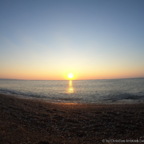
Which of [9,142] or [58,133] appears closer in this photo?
[9,142]

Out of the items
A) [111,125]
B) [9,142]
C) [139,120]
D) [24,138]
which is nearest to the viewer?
[9,142]

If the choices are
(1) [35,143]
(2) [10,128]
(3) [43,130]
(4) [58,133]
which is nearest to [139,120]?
(4) [58,133]

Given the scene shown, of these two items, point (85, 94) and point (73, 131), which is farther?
point (85, 94)

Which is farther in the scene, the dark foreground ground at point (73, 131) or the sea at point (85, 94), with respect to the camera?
the sea at point (85, 94)

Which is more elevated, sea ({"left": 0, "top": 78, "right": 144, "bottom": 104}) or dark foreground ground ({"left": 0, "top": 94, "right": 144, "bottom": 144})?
dark foreground ground ({"left": 0, "top": 94, "right": 144, "bottom": 144})

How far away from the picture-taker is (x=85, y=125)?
15.7 m

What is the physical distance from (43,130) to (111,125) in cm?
705

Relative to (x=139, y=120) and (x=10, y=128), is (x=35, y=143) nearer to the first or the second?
(x=10, y=128)

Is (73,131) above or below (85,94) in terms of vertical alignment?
above

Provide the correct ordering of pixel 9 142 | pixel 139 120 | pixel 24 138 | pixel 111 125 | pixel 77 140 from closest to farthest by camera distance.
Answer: pixel 9 142, pixel 24 138, pixel 77 140, pixel 111 125, pixel 139 120

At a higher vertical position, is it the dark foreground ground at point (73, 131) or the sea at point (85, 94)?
the dark foreground ground at point (73, 131)

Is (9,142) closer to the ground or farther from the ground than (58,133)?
farther from the ground

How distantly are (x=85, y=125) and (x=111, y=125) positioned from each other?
274 cm

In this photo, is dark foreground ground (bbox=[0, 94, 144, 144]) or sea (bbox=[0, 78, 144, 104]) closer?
dark foreground ground (bbox=[0, 94, 144, 144])
